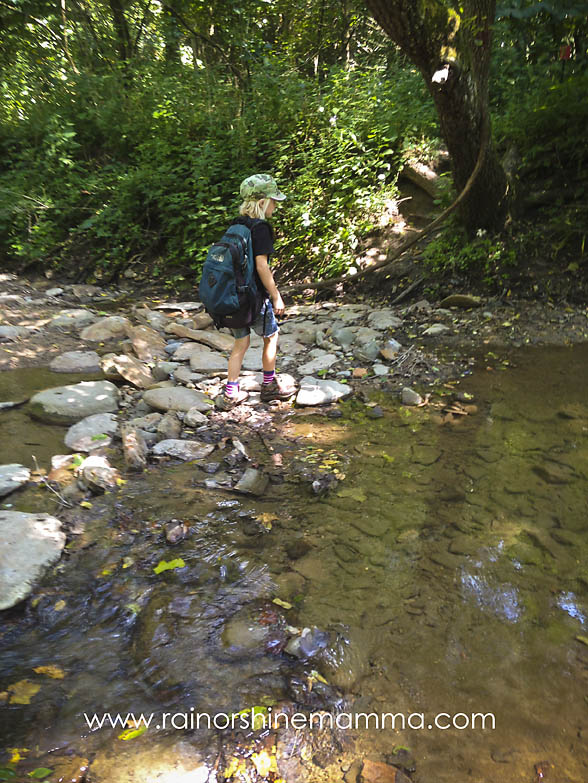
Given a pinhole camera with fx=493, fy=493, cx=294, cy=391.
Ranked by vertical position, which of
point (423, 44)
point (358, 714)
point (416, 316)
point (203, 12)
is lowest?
point (358, 714)

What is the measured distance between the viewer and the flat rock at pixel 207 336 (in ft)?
18.8

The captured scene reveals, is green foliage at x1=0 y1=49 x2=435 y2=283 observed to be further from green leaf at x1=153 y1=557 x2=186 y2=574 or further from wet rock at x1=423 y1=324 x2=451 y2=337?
green leaf at x1=153 y1=557 x2=186 y2=574

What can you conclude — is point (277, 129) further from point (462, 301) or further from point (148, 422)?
point (148, 422)

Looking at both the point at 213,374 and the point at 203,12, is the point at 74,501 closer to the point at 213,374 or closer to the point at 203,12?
the point at 213,374

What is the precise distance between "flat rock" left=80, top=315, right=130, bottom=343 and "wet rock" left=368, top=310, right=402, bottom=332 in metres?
3.11

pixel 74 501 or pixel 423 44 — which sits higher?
pixel 423 44

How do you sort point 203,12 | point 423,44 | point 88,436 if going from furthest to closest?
point 203,12 → point 423,44 → point 88,436

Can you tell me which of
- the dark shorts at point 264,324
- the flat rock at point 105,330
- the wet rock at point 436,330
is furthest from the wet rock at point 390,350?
the flat rock at point 105,330

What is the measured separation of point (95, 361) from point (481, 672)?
4705 mm

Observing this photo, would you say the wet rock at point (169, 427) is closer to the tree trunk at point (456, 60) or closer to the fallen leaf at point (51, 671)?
the fallen leaf at point (51, 671)

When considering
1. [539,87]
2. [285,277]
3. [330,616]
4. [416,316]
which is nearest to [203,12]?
[285,277]

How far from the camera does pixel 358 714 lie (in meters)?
1.82

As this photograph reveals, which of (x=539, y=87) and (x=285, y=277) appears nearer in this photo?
(x=539, y=87)

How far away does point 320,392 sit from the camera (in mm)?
4496
